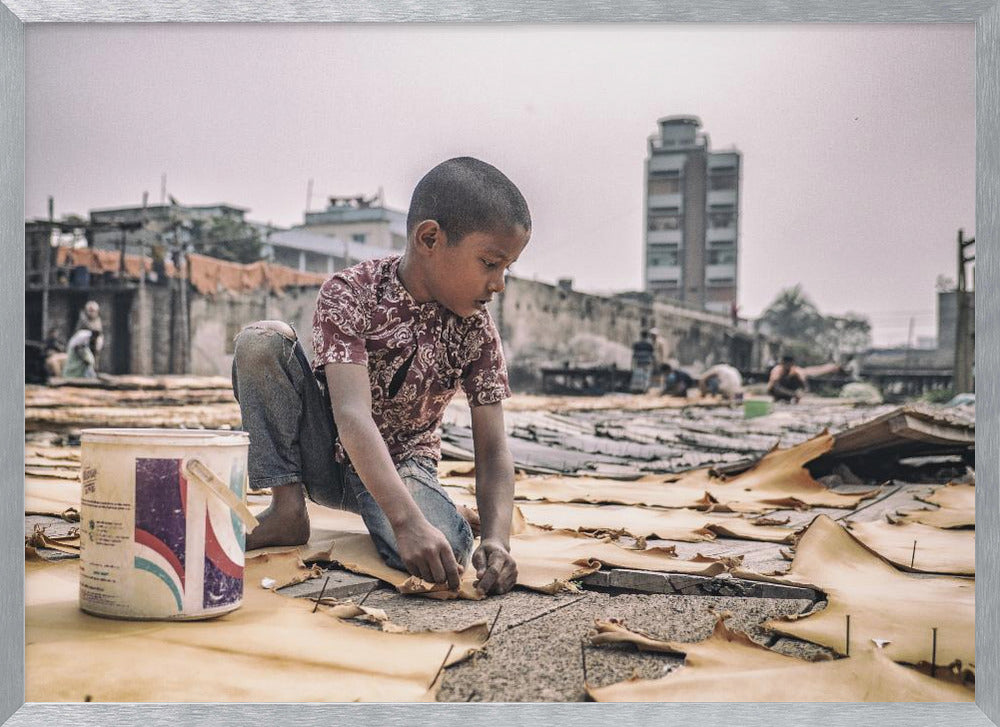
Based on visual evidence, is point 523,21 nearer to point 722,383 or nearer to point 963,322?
point 963,322

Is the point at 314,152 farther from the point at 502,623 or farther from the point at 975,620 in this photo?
the point at 975,620

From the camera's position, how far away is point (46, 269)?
3133 millimetres

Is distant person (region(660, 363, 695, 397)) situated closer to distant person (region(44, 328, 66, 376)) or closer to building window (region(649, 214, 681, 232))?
building window (region(649, 214, 681, 232))

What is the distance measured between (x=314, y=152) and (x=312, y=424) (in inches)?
37.3

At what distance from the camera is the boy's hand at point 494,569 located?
1852mm

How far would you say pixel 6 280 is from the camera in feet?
5.94

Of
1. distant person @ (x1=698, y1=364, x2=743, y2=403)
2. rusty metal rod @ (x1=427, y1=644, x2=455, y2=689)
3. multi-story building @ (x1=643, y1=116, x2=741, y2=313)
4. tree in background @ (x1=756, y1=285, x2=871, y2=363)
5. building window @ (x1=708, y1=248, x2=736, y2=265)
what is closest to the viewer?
rusty metal rod @ (x1=427, y1=644, x2=455, y2=689)

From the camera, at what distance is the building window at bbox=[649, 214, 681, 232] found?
2.83m

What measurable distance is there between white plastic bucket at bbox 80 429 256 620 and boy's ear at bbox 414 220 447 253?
0.61m

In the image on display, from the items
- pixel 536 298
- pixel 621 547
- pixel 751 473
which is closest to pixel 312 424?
pixel 621 547

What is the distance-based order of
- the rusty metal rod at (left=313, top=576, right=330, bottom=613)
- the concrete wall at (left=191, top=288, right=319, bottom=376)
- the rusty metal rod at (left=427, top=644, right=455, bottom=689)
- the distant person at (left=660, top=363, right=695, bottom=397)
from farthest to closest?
the concrete wall at (left=191, top=288, right=319, bottom=376)
the distant person at (left=660, top=363, right=695, bottom=397)
the rusty metal rod at (left=313, top=576, right=330, bottom=613)
the rusty metal rod at (left=427, top=644, right=455, bottom=689)

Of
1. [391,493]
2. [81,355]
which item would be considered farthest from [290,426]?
[81,355]

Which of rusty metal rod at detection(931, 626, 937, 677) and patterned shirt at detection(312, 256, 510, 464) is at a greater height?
patterned shirt at detection(312, 256, 510, 464)

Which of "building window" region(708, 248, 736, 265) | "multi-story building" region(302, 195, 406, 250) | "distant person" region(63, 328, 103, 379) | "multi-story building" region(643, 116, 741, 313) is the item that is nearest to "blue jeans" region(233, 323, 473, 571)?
"multi-story building" region(302, 195, 406, 250)
